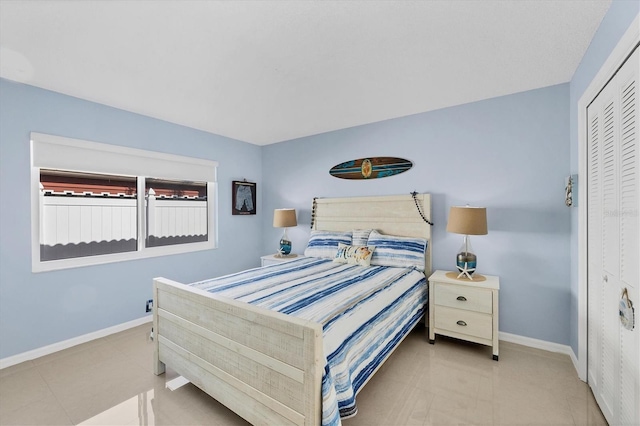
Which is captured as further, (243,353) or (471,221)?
(471,221)

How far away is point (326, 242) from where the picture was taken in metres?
3.75

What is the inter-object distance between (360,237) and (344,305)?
1.72 m

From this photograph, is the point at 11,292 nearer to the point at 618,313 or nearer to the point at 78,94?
the point at 78,94

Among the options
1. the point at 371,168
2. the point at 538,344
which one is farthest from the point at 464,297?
the point at 371,168

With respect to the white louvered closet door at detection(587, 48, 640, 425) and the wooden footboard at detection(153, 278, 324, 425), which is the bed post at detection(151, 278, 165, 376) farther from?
the white louvered closet door at detection(587, 48, 640, 425)

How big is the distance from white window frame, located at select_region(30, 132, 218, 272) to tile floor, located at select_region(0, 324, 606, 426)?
3.23 feet

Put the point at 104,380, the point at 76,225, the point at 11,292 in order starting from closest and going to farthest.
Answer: the point at 104,380, the point at 11,292, the point at 76,225

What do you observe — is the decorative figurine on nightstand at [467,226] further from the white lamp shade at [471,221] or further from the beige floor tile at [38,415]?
the beige floor tile at [38,415]

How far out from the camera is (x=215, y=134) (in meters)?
4.18

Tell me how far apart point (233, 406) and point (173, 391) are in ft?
2.35

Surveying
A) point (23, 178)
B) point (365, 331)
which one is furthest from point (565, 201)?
point (23, 178)

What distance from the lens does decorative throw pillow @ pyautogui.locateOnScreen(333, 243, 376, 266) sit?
3177 millimetres

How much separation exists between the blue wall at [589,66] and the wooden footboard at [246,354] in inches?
86.3

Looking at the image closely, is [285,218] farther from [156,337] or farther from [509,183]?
[509,183]
